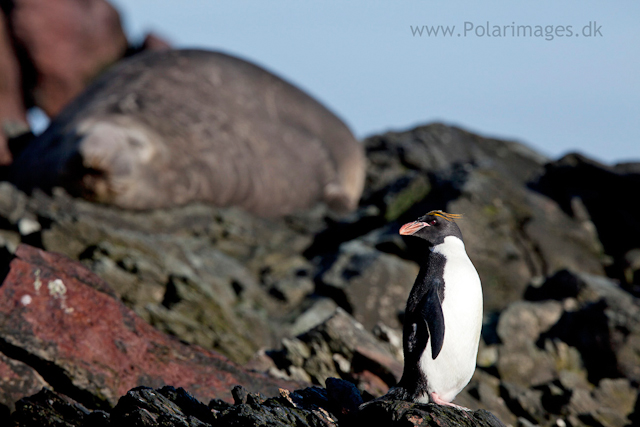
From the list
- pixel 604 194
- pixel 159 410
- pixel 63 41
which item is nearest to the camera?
pixel 159 410

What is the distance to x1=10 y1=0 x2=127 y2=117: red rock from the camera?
20217mm

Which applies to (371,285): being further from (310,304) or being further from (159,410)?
(159,410)

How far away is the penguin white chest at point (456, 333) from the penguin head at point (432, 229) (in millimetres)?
164

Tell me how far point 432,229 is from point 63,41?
19.0 metres

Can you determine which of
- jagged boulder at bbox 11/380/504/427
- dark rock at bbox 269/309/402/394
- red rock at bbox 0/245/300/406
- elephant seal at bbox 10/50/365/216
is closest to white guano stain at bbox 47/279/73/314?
red rock at bbox 0/245/300/406

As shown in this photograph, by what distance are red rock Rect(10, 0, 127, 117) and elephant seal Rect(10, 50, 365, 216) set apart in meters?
7.73

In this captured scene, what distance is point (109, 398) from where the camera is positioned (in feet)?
17.3

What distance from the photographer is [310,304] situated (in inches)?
371

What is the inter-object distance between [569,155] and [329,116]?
5.89 meters

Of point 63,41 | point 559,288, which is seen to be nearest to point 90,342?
point 559,288

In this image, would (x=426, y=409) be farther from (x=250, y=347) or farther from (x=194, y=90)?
(x=194, y=90)

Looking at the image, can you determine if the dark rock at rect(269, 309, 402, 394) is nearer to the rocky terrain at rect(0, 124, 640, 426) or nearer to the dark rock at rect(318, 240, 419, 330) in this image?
the rocky terrain at rect(0, 124, 640, 426)

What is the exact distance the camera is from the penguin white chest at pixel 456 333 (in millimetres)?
4387

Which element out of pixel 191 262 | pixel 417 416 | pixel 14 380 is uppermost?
pixel 417 416
